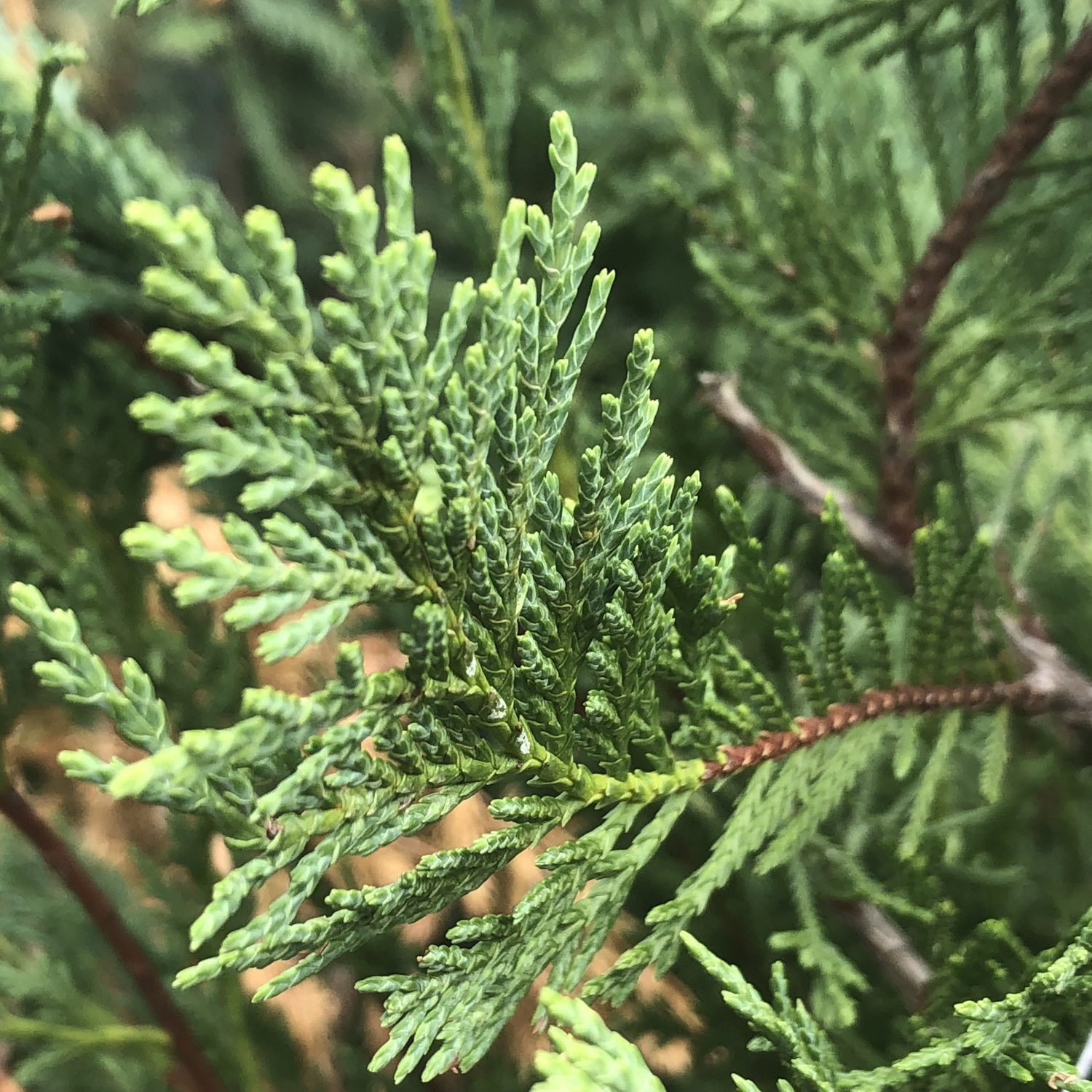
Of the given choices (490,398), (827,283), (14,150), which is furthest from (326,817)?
(14,150)

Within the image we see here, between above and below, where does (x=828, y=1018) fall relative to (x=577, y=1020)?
below

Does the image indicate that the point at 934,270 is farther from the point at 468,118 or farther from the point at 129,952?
the point at 129,952

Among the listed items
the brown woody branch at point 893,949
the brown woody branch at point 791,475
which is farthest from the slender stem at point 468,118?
the brown woody branch at point 893,949

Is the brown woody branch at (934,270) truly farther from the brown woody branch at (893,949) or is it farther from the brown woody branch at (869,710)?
the brown woody branch at (893,949)

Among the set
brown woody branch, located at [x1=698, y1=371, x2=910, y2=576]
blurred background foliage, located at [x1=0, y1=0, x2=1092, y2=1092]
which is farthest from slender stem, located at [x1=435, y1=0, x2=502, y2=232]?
brown woody branch, located at [x1=698, y1=371, x2=910, y2=576]

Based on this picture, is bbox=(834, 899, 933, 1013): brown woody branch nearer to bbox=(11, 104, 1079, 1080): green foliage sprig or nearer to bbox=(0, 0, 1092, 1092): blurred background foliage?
bbox=(0, 0, 1092, 1092): blurred background foliage

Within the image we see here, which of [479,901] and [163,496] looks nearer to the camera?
[479,901]

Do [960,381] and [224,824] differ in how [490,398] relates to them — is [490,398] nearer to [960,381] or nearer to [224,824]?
[224,824]
